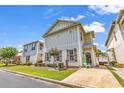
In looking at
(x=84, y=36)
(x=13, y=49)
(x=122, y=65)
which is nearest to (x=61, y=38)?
(x=84, y=36)

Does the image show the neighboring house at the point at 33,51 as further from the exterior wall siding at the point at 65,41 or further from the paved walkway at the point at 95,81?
the paved walkway at the point at 95,81

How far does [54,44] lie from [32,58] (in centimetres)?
1142

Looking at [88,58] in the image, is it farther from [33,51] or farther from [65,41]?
[33,51]

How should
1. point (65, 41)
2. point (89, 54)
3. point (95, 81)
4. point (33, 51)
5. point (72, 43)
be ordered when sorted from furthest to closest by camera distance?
point (33, 51), point (65, 41), point (89, 54), point (72, 43), point (95, 81)

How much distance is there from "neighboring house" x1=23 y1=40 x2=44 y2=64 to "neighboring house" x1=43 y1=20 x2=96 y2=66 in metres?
8.30

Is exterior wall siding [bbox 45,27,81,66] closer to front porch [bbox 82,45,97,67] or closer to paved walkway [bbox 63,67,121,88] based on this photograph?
front porch [bbox 82,45,97,67]

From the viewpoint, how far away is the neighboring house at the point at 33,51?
3070 cm

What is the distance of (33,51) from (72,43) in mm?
14873

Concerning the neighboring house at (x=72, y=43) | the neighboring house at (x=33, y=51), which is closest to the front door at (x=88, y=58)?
the neighboring house at (x=72, y=43)

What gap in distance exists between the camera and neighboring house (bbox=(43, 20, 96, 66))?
1844 cm

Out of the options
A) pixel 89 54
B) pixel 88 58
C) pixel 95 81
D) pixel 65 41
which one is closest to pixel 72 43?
pixel 65 41

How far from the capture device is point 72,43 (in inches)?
747
